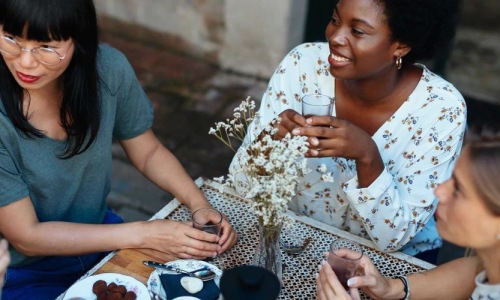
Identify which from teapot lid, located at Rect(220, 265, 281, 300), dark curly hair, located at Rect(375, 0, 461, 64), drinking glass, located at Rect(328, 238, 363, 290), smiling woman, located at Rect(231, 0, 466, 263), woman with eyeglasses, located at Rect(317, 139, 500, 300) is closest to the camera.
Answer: teapot lid, located at Rect(220, 265, 281, 300)

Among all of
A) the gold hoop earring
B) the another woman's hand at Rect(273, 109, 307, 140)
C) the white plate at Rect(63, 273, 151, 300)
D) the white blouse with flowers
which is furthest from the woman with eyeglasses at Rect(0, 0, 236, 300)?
the gold hoop earring

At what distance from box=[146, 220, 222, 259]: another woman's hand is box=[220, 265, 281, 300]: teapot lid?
0.63 meters

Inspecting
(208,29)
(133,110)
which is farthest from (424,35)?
(208,29)

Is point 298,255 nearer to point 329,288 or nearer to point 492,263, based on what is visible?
point 329,288

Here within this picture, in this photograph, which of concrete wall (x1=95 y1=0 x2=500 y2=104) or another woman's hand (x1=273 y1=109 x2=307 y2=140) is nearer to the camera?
another woman's hand (x1=273 y1=109 x2=307 y2=140)

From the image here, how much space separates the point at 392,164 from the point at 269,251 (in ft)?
2.62

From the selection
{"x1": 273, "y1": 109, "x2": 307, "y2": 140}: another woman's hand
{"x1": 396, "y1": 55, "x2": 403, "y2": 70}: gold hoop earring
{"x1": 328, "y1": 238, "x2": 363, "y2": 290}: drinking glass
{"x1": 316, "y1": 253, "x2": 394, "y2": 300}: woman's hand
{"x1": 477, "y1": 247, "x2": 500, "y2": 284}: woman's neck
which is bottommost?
{"x1": 316, "y1": 253, "x2": 394, "y2": 300}: woman's hand

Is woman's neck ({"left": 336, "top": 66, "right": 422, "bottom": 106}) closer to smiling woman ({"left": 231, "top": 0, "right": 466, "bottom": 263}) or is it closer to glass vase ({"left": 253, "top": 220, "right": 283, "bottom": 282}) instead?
smiling woman ({"left": 231, "top": 0, "right": 466, "bottom": 263})

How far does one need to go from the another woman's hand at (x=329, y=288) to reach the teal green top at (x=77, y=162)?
102 cm

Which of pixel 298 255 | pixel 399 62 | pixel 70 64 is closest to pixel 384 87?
pixel 399 62

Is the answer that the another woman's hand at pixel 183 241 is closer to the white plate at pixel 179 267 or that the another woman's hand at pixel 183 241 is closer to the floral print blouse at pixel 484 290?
the white plate at pixel 179 267

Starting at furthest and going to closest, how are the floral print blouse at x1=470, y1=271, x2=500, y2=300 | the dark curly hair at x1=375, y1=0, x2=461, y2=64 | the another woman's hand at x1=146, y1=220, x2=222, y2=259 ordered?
the dark curly hair at x1=375, y1=0, x2=461, y2=64 → the another woman's hand at x1=146, y1=220, x2=222, y2=259 → the floral print blouse at x1=470, y1=271, x2=500, y2=300

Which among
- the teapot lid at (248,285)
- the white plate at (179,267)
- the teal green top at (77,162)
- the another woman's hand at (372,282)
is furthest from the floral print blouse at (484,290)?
the teal green top at (77,162)

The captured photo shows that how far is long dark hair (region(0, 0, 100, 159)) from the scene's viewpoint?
6.44 feet
